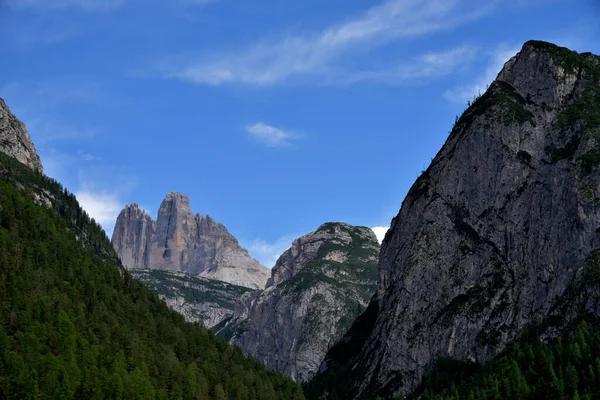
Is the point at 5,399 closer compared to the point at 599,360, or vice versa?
the point at 5,399

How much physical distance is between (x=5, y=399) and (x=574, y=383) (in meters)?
130

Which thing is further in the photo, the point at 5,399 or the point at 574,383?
the point at 574,383

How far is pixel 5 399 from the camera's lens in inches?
7343

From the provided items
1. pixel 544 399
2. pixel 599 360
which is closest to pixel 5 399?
pixel 544 399

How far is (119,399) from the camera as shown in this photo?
199 meters

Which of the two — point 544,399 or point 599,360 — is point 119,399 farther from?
point 599,360

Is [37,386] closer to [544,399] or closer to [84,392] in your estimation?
[84,392]

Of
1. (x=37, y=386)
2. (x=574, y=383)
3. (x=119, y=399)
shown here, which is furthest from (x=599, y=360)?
(x=37, y=386)

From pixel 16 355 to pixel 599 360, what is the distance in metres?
137

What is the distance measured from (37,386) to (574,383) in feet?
407

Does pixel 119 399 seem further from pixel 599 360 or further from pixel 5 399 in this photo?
pixel 599 360

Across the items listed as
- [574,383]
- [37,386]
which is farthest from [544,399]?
[37,386]

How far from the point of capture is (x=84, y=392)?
196m

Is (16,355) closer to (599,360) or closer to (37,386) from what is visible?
(37,386)
